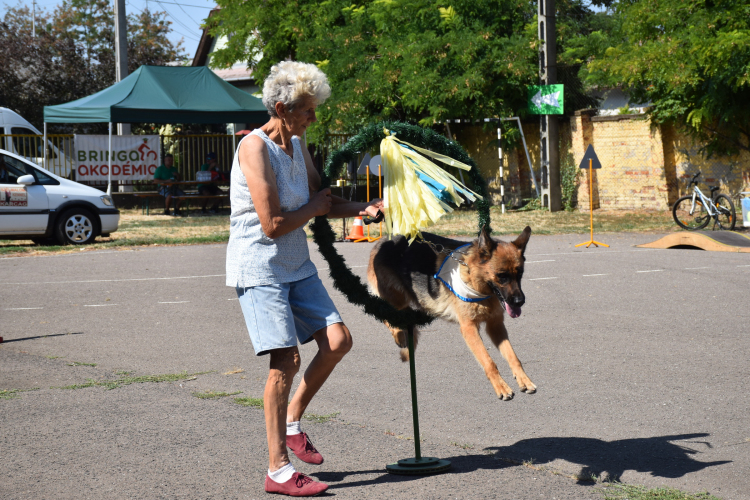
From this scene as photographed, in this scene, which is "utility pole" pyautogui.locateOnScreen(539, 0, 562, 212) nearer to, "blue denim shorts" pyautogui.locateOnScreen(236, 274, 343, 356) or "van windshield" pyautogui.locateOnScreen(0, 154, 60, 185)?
"van windshield" pyautogui.locateOnScreen(0, 154, 60, 185)

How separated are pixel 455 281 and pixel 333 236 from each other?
0.93 metres

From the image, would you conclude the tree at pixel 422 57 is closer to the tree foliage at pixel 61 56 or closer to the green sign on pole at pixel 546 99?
the green sign on pole at pixel 546 99

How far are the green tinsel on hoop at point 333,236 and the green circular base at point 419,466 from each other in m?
0.69

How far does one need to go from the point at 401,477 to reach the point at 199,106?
19.8m

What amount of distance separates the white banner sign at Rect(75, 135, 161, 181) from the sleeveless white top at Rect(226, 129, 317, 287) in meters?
21.5

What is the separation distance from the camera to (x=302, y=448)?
402 cm

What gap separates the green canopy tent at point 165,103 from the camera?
21078 millimetres

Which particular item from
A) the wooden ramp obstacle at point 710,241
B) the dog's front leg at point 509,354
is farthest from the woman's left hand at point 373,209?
the wooden ramp obstacle at point 710,241

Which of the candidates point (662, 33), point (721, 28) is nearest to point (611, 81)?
point (662, 33)

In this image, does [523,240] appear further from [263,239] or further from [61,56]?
[61,56]

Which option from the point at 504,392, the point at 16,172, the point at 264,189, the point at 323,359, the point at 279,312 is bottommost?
the point at 504,392

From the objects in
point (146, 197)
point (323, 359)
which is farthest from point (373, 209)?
point (146, 197)

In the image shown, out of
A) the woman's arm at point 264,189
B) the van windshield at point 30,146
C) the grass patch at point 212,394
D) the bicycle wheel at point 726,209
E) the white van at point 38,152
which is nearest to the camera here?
the woman's arm at point 264,189

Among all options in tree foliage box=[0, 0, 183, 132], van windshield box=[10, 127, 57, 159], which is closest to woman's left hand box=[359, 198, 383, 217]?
van windshield box=[10, 127, 57, 159]
